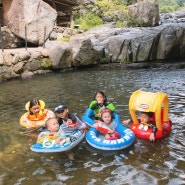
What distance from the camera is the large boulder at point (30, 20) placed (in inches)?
750

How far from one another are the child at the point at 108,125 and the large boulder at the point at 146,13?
23662 mm

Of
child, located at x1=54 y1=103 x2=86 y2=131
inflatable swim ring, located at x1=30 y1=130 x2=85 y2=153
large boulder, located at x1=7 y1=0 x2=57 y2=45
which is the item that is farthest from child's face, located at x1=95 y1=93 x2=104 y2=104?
large boulder, located at x1=7 y1=0 x2=57 y2=45

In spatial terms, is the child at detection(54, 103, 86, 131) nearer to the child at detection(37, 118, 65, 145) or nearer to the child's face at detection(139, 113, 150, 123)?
the child at detection(37, 118, 65, 145)

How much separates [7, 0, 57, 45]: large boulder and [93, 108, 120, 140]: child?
44.9ft

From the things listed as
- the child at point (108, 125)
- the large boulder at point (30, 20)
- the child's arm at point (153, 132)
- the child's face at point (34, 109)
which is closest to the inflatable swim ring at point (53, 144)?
Result: the child at point (108, 125)

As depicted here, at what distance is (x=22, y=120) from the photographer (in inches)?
322

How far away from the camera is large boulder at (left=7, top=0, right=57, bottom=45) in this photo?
19.1 metres

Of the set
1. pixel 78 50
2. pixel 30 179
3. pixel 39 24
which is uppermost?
pixel 39 24

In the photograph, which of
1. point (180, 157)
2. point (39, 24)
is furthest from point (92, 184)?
point (39, 24)

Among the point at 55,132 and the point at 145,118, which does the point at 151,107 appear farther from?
the point at 55,132

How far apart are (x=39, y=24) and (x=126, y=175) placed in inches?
639

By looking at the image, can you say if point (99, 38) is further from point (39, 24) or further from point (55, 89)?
point (55, 89)

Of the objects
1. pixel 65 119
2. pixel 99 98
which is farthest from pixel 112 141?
pixel 99 98

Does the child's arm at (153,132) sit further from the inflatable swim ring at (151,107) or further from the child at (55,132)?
the child at (55,132)
